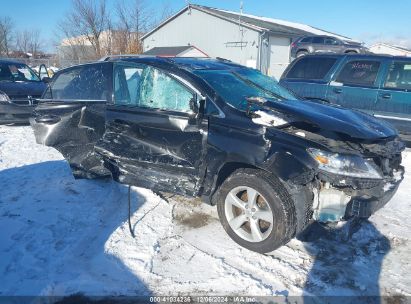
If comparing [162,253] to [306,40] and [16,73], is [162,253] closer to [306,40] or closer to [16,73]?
[16,73]

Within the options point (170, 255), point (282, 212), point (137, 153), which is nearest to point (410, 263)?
point (282, 212)

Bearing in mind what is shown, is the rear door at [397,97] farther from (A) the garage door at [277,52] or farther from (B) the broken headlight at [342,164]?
(A) the garage door at [277,52]

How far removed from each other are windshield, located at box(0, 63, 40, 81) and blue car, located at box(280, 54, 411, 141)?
23.2ft

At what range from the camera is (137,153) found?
13.3ft

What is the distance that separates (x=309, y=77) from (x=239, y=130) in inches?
179

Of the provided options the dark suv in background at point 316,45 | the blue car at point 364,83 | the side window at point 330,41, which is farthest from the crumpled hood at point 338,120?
the side window at point 330,41

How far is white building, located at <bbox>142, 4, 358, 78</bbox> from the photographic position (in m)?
25.7

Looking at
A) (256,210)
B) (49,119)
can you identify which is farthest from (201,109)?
(49,119)

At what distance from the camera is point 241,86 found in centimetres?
393

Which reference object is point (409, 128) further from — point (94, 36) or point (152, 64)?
point (94, 36)

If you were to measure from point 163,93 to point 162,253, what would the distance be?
5.72ft

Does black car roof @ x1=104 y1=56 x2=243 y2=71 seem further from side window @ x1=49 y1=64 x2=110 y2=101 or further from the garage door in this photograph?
the garage door

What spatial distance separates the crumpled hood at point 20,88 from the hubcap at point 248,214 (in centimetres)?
723

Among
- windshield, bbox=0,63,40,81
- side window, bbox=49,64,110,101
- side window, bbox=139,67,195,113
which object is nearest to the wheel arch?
side window, bbox=139,67,195,113
